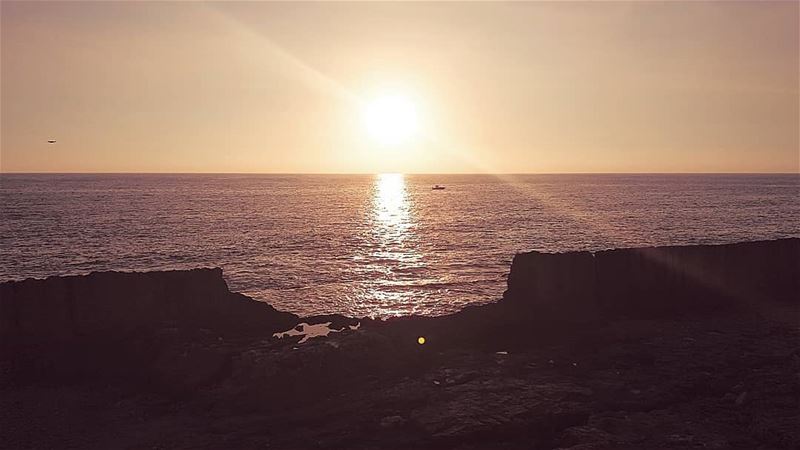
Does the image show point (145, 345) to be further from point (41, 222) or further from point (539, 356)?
point (41, 222)

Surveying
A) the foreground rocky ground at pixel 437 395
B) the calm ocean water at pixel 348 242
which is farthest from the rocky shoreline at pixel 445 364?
the calm ocean water at pixel 348 242

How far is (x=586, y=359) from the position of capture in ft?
55.8

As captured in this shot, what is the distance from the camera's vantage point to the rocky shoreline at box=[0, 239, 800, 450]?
519 inches

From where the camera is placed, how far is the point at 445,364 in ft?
56.3

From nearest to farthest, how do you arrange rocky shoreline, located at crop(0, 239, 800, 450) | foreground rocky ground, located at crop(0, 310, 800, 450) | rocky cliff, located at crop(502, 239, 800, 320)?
1. foreground rocky ground, located at crop(0, 310, 800, 450)
2. rocky shoreline, located at crop(0, 239, 800, 450)
3. rocky cliff, located at crop(502, 239, 800, 320)

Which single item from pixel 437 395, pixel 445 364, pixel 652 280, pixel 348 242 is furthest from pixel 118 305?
pixel 348 242

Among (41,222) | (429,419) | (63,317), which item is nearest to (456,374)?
(429,419)

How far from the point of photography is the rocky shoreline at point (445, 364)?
1318cm

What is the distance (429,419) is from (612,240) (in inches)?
2130

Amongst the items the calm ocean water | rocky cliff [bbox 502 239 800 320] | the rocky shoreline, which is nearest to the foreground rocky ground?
the rocky shoreline

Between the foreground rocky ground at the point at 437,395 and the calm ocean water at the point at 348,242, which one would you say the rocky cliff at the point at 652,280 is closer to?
the foreground rocky ground at the point at 437,395

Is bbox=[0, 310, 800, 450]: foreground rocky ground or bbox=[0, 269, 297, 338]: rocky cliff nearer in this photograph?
bbox=[0, 310, 800, 450]: foreground rocky ground

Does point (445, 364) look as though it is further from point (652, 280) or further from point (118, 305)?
point (118, 305)

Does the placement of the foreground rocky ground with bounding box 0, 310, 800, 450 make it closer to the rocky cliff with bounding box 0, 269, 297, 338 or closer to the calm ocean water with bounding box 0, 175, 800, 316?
the rocky cliff with bounding box 0, 269, 297, 338
